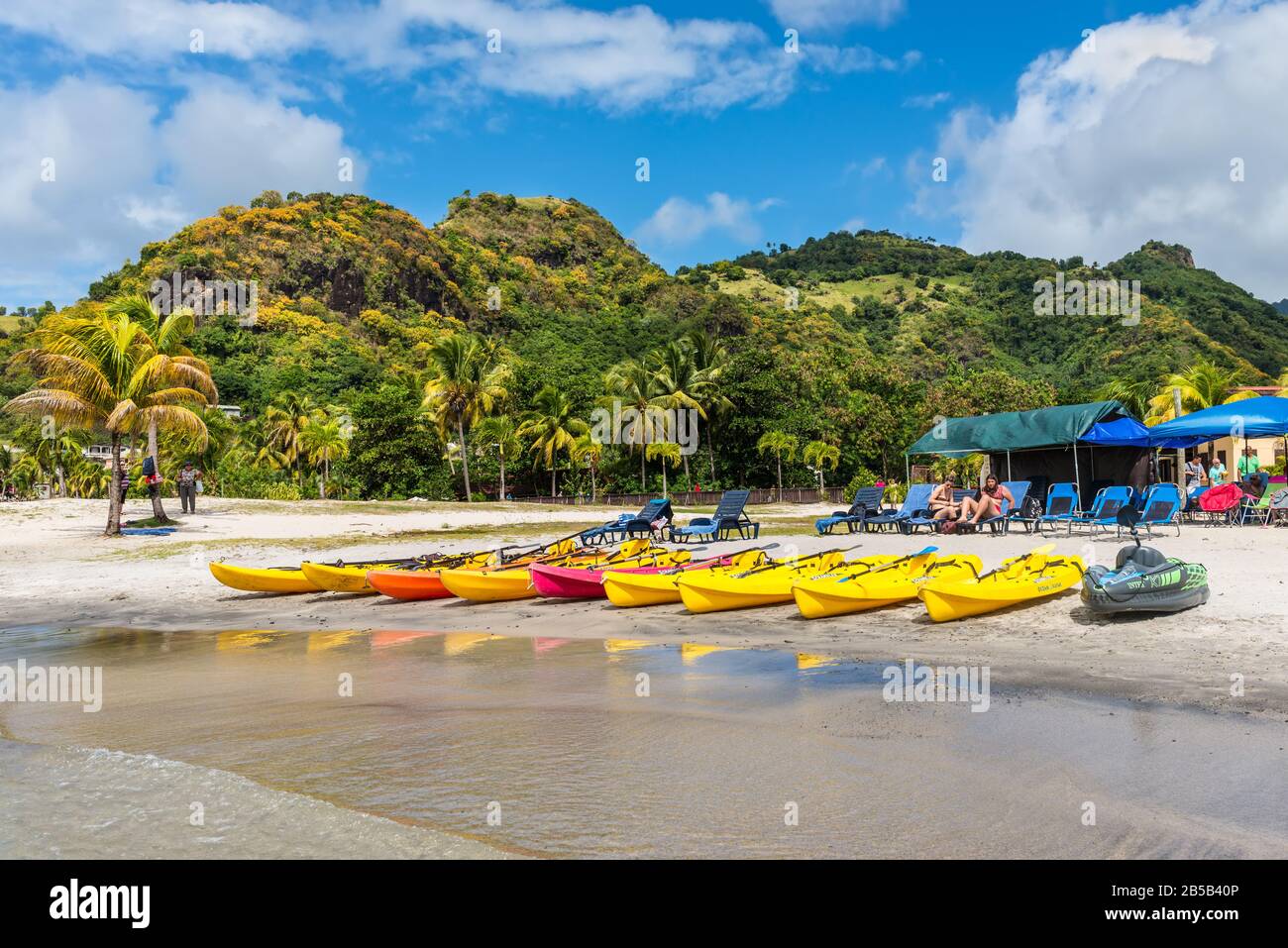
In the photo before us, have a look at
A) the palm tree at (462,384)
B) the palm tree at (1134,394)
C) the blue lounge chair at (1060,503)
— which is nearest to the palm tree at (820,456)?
the palm tree at (462,384)

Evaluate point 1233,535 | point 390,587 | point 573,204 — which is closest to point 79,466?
point 390,587

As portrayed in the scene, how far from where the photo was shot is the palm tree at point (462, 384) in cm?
4566

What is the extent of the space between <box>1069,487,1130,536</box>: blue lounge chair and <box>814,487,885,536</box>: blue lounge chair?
4222mm

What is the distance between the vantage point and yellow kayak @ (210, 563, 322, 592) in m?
15.6

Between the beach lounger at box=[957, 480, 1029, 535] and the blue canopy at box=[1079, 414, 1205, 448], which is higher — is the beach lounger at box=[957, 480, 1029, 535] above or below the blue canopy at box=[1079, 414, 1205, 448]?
below

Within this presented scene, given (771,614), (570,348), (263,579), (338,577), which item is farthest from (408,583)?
(570,348)

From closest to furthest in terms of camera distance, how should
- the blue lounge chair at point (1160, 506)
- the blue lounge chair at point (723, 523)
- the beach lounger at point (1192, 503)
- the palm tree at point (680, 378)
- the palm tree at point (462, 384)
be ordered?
the blue lounge chair at point (1160, 506) < the beach lounger at point (1192, 503) < the blue lounge chair at point (723, 523) < the palm tree at point (462, 384) < the palm tree at point (680, 378)

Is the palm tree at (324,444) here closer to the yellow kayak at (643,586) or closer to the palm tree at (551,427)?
the palm tree at (551,427)

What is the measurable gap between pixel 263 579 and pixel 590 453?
30.5m

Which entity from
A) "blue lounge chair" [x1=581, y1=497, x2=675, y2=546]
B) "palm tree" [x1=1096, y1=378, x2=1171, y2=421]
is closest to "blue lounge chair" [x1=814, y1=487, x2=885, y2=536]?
"blue lounge chair" [x1=581, y1=497, x2=675, y2=546]

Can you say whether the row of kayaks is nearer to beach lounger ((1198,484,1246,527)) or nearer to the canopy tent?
beach lounger ((1198,484,1246,527))

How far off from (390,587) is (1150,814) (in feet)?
38.6

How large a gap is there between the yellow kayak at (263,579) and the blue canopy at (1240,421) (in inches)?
702
